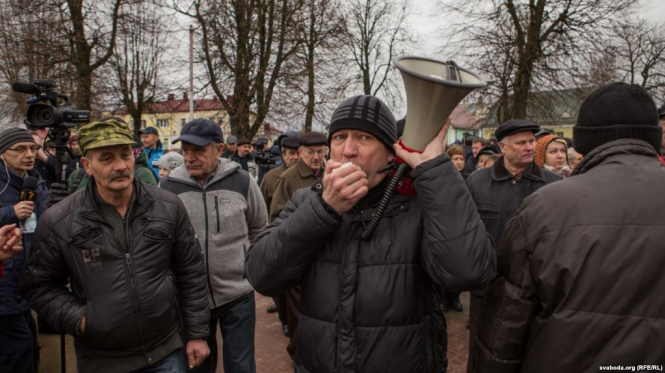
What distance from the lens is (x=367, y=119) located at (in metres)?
1.77

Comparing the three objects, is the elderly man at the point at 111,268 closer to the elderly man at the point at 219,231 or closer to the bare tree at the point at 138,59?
the elderly man at the point at 219,231

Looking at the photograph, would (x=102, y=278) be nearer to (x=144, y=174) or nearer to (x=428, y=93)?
(x=428, y=93)

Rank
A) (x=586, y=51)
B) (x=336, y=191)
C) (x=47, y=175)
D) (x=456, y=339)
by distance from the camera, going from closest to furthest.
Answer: (x=336, y=191) → (x=456, y=339) → (x=47, y=175) → (x=586, y=51)

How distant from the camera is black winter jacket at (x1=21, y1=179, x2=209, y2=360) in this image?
2266 millimetres

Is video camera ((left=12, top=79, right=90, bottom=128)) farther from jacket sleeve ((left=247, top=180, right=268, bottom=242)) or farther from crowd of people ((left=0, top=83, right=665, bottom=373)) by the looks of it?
jacket sleeve ((left=247, top=180, right=268, bottom=242))

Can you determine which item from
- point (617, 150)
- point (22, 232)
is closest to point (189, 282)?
point (22, 232)

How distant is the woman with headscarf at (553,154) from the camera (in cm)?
487

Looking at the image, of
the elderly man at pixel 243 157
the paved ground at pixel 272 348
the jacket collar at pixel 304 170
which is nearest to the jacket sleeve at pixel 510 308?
the paved ground at pixel 272 348

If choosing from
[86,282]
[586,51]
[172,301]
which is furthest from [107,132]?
[586,51]

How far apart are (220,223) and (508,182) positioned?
8.05 ft

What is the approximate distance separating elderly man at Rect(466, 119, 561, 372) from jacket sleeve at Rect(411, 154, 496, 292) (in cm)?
225

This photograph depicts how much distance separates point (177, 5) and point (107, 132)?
54.8 ft

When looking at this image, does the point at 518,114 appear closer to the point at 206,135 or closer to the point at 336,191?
the point at 206,135

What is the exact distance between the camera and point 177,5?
1694 centimetres
